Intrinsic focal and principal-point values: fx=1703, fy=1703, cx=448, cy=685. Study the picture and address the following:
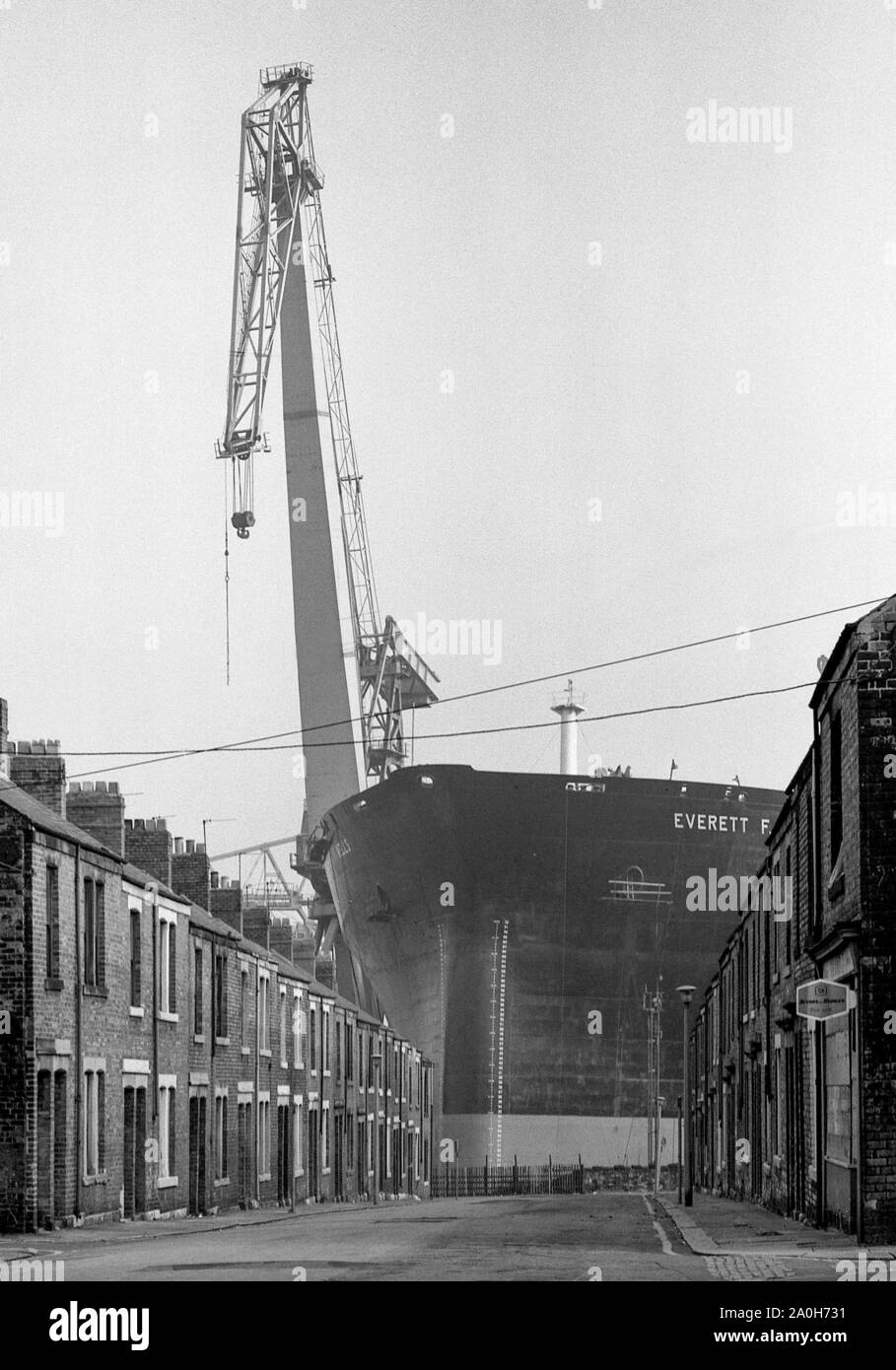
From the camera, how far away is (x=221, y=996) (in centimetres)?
3553

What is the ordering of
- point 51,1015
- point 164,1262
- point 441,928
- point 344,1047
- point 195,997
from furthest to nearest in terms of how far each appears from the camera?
point 441,928 → point 344,1047 → point 195,997 → point 51,1015 → point 164,1262

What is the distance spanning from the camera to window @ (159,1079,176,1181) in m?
30.4

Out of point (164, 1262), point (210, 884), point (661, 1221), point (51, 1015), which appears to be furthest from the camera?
point (210, 884)

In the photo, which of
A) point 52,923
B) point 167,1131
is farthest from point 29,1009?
point 167,1131

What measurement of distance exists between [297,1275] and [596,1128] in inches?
2289

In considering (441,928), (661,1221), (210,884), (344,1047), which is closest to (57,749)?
(661,1221)

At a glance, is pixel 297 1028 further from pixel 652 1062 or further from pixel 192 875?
pixel 652 1062

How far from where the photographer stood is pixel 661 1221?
26250 millimetres

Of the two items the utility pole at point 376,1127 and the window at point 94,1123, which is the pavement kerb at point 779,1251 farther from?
the utility pole at point 376,1127

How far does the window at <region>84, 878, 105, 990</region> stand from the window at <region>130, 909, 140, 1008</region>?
A: 1.99 meters

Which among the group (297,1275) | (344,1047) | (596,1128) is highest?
(297,1275)

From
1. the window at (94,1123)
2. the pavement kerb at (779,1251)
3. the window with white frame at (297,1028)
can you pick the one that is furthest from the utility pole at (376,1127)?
the pavement kerb at (779,1251)
